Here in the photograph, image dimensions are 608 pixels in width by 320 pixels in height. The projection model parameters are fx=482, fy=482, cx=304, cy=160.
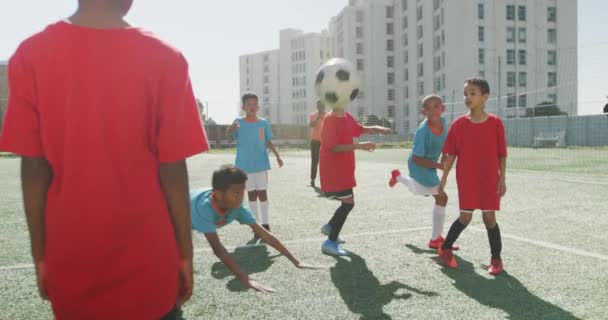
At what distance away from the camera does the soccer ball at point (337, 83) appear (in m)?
5.29

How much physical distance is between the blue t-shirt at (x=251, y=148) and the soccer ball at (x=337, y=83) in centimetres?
112

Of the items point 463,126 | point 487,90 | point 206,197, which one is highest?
point 487,90

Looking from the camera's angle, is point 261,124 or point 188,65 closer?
point 188,65

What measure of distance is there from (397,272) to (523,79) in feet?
202

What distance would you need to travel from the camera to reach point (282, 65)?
106 m

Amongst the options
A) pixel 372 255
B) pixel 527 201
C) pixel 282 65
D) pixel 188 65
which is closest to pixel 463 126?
pixel 372 255

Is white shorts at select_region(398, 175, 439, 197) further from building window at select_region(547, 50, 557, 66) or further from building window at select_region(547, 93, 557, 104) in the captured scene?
building window at select_region(547, 50, 557, 66)

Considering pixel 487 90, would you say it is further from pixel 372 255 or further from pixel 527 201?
pixel 527 201

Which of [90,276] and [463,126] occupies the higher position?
[463,126]

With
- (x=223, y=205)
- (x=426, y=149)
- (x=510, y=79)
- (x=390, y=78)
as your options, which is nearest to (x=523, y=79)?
(x=510, y=79)

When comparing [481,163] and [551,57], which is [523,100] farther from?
[481,163]

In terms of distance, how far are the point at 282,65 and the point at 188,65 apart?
106297mm

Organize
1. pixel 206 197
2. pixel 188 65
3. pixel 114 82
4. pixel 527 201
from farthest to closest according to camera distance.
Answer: pixel 527 201, pixel 206 197, pixel 188 65, pixel 114 82

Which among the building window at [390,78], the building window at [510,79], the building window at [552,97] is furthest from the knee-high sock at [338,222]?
the building window at [390,78]
